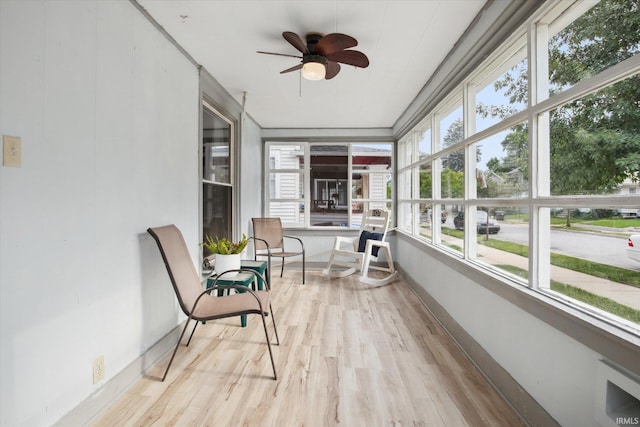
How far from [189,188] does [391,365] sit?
2.24 meters

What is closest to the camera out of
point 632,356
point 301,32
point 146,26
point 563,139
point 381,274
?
point 632,356

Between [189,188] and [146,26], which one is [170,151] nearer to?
[189,188]

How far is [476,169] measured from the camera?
253cm

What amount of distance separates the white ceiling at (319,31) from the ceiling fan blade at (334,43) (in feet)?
0.45

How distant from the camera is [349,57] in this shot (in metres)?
2.55

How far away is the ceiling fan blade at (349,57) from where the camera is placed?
2.49 meters

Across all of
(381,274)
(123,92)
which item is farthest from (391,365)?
(381,274)

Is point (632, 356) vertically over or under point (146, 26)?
under

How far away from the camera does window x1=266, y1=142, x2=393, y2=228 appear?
18.8 ft

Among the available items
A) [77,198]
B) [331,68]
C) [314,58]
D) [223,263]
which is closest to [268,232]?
[223,263]

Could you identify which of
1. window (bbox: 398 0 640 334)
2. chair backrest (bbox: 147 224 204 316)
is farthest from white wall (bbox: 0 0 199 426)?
window (bbox: 398 0 640 334)

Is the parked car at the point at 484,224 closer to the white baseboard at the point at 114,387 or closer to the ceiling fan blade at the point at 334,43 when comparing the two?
the ceiling fan blade at the point at 334,43

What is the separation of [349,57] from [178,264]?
210cm

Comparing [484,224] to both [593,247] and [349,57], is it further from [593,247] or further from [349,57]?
[349,57]
